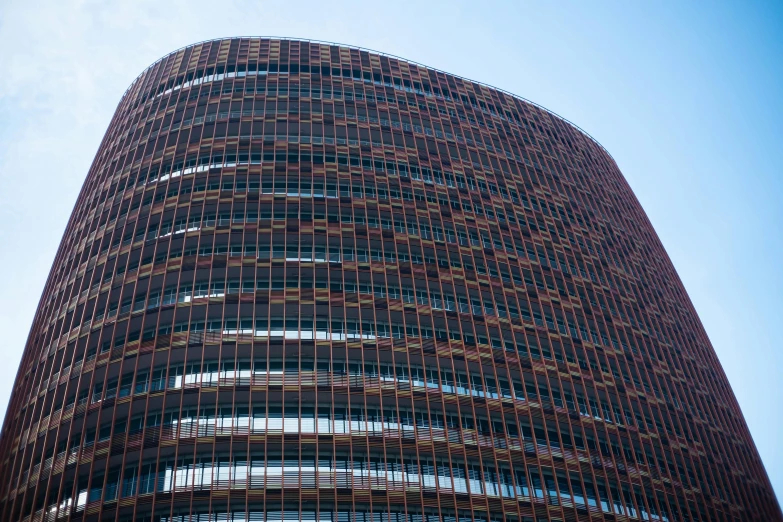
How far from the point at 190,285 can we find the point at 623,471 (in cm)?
4707

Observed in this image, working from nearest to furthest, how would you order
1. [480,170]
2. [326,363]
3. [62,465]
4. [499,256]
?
[62,465] → [326,363] → [499,256] → [480,170]

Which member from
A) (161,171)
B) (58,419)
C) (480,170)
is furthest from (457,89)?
(58,419)

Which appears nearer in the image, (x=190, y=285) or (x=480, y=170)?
(x=190, y=285)

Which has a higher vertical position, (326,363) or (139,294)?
(139,294)

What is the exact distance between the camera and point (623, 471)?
81.5m

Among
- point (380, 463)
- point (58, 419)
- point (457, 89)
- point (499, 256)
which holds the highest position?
point (457, 89)

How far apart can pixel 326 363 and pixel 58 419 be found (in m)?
25.2

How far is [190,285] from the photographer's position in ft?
270

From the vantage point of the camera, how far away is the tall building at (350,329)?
71.3 metres

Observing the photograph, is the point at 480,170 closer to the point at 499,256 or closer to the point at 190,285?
the point at 499,256

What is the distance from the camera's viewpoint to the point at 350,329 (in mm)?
80875

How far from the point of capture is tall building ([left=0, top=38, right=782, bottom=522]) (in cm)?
7131

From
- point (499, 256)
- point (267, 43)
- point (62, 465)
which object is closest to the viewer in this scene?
point (62, 465)

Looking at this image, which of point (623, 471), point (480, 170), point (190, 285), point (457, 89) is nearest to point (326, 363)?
point (190, 285)
